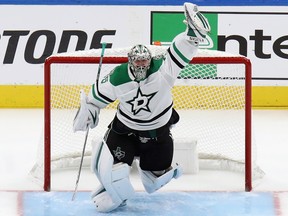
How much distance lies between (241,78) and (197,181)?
69cm

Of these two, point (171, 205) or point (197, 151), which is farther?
point (197, 151)

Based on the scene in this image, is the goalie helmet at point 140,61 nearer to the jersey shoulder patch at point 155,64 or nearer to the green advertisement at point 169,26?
the jersey shoulder patch at point 155,64

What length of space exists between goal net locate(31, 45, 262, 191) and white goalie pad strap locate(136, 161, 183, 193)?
1.54 feet

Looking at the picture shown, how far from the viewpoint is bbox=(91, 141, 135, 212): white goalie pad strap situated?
508cm

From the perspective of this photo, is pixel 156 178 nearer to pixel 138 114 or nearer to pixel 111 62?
pixel 138 114

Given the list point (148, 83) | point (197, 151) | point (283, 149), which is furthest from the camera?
→ point (283, 149)

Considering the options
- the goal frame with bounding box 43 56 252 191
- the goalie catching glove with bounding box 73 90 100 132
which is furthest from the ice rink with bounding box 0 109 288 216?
the goalie catching glove with bounding box 73 90 100 132

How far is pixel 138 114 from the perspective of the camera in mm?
5102

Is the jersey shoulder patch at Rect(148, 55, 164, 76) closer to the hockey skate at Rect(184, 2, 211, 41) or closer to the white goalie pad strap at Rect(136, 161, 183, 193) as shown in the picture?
the hockey skate at Rect(184, 2, 211, 41)

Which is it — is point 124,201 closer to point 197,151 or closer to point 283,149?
point 197,151

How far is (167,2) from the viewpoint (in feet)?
26.0

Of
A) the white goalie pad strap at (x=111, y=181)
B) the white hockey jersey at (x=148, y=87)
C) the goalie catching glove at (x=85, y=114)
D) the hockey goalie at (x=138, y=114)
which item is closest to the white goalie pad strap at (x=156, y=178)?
the hockey goalie at (x=138, y=114)

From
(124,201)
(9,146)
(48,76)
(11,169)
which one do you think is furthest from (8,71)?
(124,201)

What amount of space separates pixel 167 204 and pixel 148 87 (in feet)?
2.19
